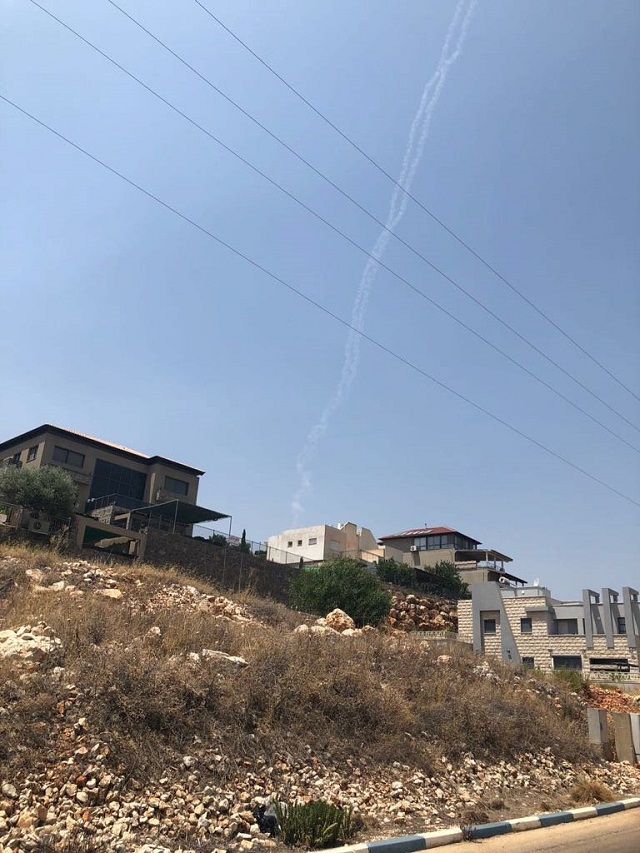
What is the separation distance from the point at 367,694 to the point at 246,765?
3430mm

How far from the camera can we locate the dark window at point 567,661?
4150 centimetres

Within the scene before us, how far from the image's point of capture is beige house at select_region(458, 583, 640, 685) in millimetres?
40250

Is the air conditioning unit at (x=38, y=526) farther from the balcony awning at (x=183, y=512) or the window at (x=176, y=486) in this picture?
the window at (x=176, y=486)

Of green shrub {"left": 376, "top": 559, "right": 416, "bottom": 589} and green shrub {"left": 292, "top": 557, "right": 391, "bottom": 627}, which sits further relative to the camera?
green shrub {"left": 376, "top": 559, "right": 416, "bottom": 589}

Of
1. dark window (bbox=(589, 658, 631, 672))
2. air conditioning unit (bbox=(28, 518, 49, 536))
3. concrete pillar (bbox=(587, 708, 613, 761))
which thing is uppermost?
air conditioning unit (bbox=(28, 518, 49, 536))

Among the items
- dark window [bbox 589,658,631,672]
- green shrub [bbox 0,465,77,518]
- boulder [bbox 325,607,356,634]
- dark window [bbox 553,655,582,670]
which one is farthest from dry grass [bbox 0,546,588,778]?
dark window [bbox 553,655,582,670]

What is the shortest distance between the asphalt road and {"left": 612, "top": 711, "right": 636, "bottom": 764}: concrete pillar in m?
6.20

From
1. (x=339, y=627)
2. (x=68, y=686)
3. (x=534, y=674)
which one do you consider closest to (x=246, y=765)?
(x=68, y=686)

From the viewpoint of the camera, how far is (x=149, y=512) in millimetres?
46812

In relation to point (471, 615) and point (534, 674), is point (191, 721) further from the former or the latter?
point (471, 615)

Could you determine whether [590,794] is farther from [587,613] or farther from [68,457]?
[68,457]

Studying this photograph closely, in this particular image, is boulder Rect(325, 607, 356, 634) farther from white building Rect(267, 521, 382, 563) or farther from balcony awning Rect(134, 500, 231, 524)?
white building Rect(267, 521, 382, 563)

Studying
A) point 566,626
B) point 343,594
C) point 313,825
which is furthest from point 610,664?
point 313,825

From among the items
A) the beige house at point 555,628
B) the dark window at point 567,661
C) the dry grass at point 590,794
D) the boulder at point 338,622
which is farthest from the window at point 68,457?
the dry grass at point 590,794
